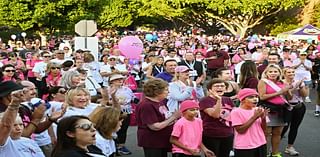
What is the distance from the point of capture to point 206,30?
182 feet

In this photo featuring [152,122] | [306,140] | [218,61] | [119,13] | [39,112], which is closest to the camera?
[39,112]

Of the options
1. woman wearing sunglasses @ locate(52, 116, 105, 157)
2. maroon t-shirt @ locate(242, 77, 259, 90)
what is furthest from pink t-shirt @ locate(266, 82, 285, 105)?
woman wearing sunglasses @ locate(52, 116, 105, 157)

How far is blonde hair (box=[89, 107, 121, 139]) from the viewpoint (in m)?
5.03

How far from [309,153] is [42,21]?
100ft

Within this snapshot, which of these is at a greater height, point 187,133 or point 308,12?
point 308,12

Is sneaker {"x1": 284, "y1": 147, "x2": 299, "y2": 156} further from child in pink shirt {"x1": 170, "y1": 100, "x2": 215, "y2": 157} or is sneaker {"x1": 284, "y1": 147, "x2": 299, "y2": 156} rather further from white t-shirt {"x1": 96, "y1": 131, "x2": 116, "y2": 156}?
white t-shirt {"x1": 96, "y1": 131, "x2": 116, "y2": 156}

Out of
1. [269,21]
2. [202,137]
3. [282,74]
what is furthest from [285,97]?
[269,21]

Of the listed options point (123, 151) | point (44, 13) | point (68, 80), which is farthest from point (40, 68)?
point (44, 13)

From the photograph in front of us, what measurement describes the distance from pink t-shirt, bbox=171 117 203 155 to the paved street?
129 inches

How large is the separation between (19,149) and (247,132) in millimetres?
3057

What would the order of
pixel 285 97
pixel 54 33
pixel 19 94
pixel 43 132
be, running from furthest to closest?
1. pixel 54 33
2. pixel 285 97
3. pixel 43 132
4. pixel 19 94

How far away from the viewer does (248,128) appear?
6.78 meters

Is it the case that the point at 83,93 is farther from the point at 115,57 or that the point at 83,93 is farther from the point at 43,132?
the point at 115,57

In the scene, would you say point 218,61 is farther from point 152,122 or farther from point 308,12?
point 308,12
